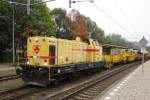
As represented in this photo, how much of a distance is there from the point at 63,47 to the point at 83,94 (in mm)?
5363

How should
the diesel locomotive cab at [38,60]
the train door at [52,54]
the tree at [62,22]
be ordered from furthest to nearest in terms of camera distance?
the tree at [62,22], the train door at [52,54], the diesel locomotive cab at [38,60]

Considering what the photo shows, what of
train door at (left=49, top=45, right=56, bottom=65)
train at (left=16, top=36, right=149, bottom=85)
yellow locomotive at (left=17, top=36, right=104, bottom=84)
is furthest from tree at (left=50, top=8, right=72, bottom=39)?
train door at (left=49, top=45, right=56, bottom=65)

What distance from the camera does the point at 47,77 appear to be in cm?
1905

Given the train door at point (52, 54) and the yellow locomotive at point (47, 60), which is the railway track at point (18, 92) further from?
the train door at point (52, 54)

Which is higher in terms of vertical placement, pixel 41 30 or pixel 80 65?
pixel 41 30

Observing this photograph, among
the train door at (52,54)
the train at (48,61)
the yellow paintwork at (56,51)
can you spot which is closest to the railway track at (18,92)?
the train at (48,61)

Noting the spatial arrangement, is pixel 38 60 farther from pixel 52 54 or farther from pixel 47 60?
pixel 52 54

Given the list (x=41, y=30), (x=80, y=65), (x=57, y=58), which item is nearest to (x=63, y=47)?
(x=57, y=58)

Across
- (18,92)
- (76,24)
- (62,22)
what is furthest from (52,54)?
(62,22)

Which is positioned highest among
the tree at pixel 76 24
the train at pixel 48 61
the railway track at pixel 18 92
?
the tree at pixel 76 24

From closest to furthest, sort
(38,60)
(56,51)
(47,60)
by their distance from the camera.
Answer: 1. (47,60)
2. (38,60)
3. (56,51)

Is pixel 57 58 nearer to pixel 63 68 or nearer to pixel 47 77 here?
pixel 63 68

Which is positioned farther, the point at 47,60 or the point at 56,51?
the point at 56,51

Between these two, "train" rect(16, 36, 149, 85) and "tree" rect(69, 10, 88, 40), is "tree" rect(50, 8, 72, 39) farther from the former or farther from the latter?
"train" rect(16, 36, 149, 85)
